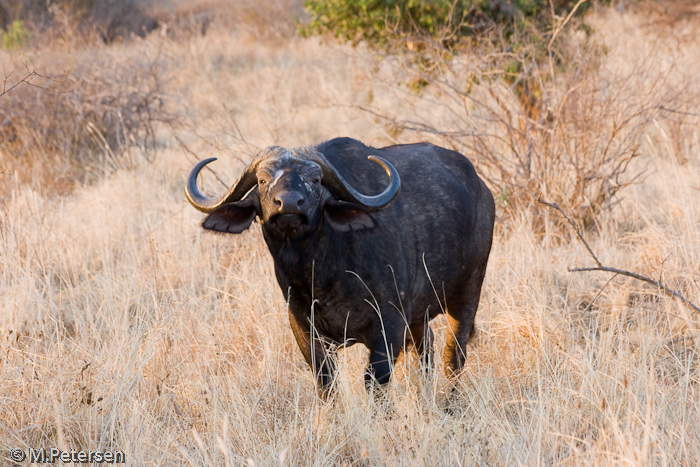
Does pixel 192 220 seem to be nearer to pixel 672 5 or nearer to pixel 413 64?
pixel 413 64

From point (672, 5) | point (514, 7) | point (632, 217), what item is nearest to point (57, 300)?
point (632, 217)

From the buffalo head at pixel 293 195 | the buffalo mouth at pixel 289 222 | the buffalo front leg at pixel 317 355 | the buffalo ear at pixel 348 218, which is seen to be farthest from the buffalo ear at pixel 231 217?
the buffalo front leg at pixel 317 355

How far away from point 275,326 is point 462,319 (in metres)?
1.17

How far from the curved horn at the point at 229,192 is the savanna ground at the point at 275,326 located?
31.4 inches

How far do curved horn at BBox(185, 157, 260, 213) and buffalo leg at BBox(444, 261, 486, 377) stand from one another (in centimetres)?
160

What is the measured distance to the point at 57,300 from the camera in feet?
17.1

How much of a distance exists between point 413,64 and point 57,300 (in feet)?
14.0

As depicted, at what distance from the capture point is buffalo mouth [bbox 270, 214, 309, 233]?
10.6 feet

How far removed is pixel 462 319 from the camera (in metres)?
4.48

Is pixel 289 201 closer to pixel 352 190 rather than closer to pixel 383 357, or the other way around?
pixel 352 190

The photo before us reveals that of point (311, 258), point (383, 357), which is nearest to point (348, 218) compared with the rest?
point (311, 258)

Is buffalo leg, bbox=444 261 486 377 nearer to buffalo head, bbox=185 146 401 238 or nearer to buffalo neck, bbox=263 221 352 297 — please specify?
buffalo neck, bbox=263 221 352 297

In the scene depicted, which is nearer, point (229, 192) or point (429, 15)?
point (229, 192)

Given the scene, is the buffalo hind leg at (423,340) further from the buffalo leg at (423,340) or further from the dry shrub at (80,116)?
the dry shrub at (80,116)
